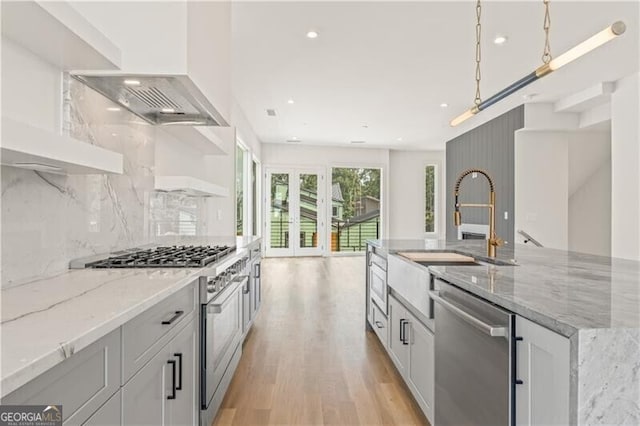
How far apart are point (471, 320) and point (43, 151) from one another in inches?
58.3

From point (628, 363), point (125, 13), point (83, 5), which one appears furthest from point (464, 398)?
A: point (83, 5)

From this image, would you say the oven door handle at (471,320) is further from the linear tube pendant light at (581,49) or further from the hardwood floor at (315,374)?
the linear tube pendant light at (581,49)

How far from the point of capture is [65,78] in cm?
166

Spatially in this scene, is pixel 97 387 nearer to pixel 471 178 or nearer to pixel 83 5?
pixel 83 5

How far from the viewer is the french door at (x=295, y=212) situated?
9.26 meters

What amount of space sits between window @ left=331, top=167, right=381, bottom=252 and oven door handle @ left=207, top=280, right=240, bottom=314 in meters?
7.23

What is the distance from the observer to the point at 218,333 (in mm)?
2031

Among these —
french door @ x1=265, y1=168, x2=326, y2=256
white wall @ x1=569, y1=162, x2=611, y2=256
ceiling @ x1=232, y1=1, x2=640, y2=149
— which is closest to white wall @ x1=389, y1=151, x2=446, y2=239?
french door @ x1=265, y1=168, x2=326, y2=256

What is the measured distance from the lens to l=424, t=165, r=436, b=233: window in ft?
33.6

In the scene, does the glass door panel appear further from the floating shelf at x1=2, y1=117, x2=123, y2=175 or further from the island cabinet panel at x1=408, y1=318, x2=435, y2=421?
the floating shelf at x1=2, y1=117, x2=123, y2=175

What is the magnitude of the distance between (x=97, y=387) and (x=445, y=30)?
11.8ft

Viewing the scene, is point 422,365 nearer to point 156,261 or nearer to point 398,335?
point 398,335

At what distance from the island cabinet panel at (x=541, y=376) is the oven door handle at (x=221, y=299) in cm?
135

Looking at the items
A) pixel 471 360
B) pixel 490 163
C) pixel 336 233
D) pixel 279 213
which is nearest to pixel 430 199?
pixel 336 233
